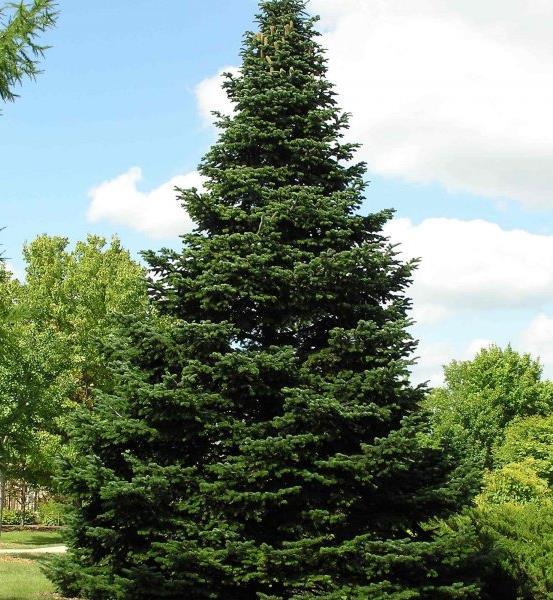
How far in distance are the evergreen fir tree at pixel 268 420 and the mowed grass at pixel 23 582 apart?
2.75 m

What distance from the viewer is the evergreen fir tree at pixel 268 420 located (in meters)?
10.9

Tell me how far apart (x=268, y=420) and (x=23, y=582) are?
30.7ft

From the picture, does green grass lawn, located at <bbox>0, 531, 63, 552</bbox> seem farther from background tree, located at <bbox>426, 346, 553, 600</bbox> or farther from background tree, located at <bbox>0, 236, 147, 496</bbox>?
background tree, located at <bbox>426, 346, 553, 600</bbox>

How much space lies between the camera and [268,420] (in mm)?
11930

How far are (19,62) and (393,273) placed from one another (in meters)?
6.64

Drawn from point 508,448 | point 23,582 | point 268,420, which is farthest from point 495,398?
point 268,420

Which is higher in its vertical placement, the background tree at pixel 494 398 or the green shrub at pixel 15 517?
the background tree at pixel 494 398

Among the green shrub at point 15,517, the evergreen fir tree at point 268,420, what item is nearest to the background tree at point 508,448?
the evergreen fir tree at point 268,420

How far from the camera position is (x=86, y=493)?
1184 centimetres

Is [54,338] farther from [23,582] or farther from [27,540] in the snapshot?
[27,540]

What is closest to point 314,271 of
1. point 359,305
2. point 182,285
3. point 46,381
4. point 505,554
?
point 359,305

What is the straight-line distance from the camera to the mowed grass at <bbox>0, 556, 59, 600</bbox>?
15529mm

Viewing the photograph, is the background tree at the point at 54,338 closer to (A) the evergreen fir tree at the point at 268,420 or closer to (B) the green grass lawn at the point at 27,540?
(B) the green grass lawn at the point at 27,540

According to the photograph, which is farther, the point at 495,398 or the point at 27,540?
the point at 495,398
